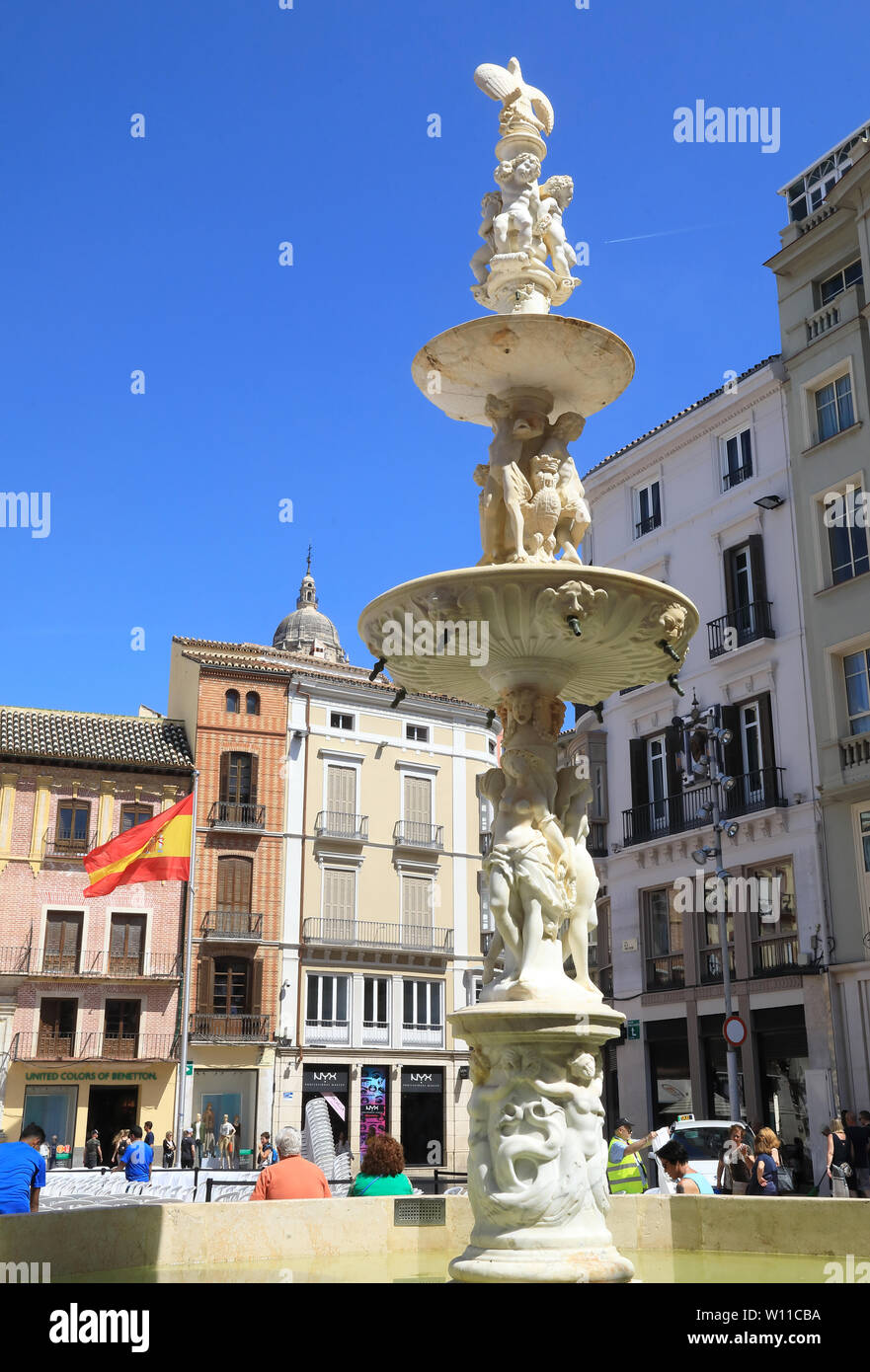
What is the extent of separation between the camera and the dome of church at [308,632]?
89.8 m

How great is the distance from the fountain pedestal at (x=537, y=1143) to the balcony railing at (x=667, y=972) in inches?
867

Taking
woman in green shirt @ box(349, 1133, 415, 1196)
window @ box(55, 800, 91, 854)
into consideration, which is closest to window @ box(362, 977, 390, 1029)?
window @ box(55, 800, 91, 854)

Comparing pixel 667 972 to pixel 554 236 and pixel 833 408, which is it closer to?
pixel 833 408

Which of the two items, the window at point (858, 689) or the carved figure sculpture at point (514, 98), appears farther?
the window at point (858, 689)

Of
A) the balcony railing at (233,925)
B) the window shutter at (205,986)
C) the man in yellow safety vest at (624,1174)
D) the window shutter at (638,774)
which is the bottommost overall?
the man in yellow safety vest at (624,1174)

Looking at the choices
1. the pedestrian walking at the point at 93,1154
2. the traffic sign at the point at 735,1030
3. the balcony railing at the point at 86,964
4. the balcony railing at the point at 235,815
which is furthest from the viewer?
the balcony railing at the point at 235,815

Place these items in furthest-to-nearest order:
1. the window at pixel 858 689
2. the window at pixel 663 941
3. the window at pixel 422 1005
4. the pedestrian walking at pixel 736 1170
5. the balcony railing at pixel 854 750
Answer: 1. the window at pixel 422 1005
2. the window at pixel 663 941
3. the window at pixel 858 689
4. the balcony railing at pixel 854 750
5. the pedestrian walking at pixel 736 1170

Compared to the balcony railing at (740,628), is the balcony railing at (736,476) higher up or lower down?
higher up

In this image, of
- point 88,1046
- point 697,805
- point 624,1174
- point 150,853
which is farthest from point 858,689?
point 88,1046

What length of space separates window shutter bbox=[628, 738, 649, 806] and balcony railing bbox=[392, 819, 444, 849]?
17.2 meters

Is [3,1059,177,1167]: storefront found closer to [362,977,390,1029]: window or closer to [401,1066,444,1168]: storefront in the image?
[362,977,390,1029]: window

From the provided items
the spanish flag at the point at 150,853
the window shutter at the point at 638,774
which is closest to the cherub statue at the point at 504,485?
the window shutter at the point at 638,774

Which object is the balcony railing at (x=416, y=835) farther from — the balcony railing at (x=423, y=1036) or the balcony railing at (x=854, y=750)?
the balcony railing at (x=854, y=750)
